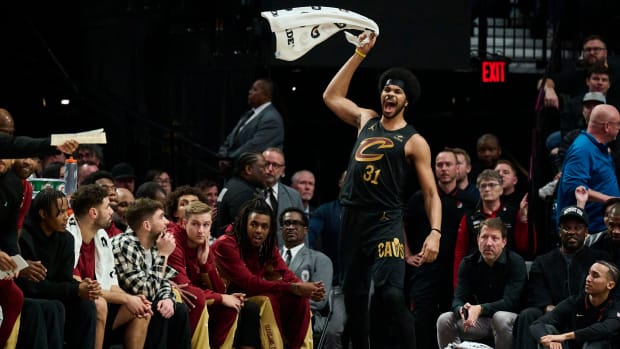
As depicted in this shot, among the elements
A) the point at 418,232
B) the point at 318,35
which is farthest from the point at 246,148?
the point at 318,35

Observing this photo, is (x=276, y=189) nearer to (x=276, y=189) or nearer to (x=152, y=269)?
(x=276, y=189)

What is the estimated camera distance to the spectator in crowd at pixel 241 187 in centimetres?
1045

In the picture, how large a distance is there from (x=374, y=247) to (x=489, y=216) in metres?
2.71

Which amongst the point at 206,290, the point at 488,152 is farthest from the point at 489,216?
the point at 206,290

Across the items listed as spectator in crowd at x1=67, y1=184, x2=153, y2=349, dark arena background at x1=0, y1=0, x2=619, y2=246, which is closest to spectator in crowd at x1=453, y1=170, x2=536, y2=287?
dark arena background at x1=0, y1=0, x2=619, y2=246

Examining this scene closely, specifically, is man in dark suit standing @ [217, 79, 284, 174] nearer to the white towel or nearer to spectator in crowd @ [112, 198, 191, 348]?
spectator in crowd @ [112, 198, 191, 348]

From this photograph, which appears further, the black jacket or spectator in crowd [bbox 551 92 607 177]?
spectator in crowd [bbox 551 92 607 177]

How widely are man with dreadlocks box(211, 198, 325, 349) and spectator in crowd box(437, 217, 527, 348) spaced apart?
3.93 ft

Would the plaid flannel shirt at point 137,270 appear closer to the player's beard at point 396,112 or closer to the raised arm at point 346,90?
the raised arm at point 346,90

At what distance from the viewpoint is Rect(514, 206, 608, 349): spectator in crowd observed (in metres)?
9.45

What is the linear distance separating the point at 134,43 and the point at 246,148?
9.17 feet

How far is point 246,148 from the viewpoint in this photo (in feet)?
37.5

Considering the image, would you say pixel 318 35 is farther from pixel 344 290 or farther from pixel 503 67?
pixel 503 67

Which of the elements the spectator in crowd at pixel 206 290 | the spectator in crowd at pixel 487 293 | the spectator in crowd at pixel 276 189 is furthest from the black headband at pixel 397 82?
the spectator in crowd at pixel 276 189
